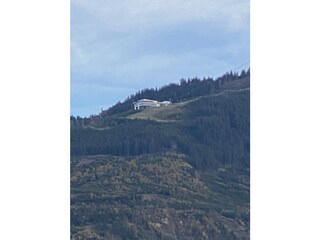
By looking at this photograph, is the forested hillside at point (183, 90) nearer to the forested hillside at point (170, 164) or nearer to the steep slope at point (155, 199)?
the forested hillside at point (170, 164)

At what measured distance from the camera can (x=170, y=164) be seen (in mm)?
9375

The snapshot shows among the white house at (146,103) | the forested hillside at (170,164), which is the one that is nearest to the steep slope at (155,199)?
the forested hillside at (170,164)

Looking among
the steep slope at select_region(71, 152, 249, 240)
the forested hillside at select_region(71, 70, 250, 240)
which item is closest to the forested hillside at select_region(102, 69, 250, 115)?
the forested hillside at select_region(71, 70, 250, 240)

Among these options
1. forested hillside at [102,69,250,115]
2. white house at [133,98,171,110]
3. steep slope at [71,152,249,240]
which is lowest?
steep slope at [71,152,249,240]

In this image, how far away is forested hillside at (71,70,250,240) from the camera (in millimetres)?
9156

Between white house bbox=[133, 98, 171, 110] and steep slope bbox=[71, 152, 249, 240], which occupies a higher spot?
white house bbox=[133, 98, 171, 110]

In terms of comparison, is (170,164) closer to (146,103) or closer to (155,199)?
(155,199)

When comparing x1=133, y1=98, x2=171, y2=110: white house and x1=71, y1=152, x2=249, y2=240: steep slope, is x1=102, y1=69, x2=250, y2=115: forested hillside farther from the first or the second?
x1=71, y1=152, x2=249, y2=240: steep slope

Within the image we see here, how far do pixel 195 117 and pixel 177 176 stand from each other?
2.62ft
